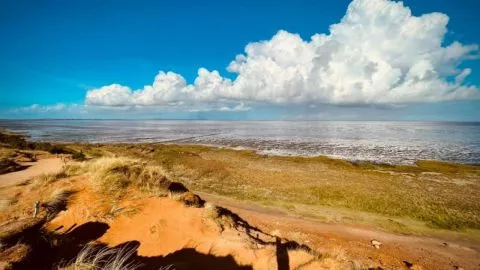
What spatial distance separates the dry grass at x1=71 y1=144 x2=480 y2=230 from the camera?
1767 centimetres

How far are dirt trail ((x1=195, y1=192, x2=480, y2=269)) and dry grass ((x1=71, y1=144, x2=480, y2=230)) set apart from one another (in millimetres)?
2601

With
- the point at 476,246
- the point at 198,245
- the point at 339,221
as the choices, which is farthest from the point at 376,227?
→ the point at 198,245

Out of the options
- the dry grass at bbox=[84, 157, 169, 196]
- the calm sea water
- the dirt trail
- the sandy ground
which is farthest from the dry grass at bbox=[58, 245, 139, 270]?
the calm sea water

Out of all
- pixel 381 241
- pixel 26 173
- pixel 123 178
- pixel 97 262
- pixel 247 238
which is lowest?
pixel 381 241

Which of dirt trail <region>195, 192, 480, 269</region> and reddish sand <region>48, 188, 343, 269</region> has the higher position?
reddish sand <region>48, 188, 343, 269</region>

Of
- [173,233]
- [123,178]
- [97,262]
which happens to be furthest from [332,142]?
[97,262]

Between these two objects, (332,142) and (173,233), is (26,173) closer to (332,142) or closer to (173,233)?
(173,233)

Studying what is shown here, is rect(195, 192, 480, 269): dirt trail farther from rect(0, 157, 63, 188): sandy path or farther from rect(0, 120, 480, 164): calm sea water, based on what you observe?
rect(0, 120, 480, 164): calm sea water

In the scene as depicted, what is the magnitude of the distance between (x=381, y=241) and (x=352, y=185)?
10.6 metres

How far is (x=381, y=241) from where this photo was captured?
42.2ft

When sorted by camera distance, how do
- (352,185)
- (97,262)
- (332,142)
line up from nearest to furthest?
(97,262) < (352,185) < (332,142)

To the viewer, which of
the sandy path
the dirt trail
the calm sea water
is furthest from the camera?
the calm sea water

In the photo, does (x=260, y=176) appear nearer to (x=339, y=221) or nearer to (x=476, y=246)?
(x=339, y=221)

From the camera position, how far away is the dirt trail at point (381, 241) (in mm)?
11180
